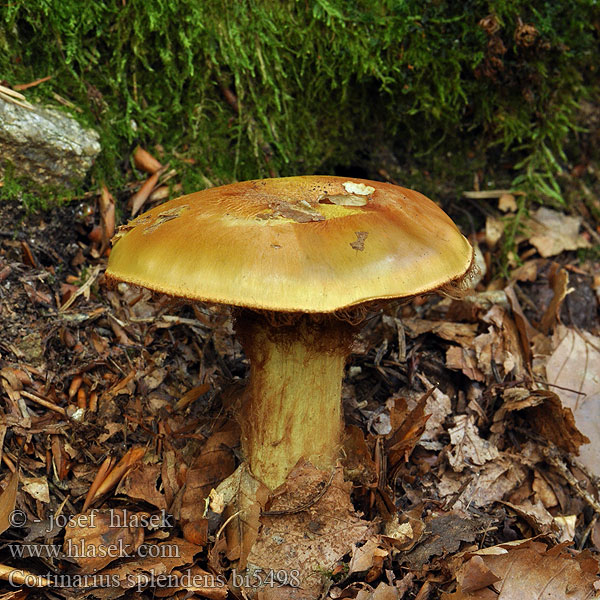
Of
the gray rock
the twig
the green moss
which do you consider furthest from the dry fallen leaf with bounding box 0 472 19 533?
the twig

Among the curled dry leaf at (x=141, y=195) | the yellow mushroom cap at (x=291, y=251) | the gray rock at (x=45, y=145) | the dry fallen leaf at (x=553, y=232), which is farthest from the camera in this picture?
the dry fallen leaf at (x=553, y=232)

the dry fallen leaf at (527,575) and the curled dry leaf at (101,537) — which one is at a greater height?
the dry fallen leaf at (527,575)

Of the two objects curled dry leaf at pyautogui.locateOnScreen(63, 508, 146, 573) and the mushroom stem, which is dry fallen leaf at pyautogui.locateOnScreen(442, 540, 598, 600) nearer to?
the mushroom stem

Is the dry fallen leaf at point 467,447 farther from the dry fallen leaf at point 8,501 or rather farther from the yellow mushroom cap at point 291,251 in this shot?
the dry fallen leaf at point 8,501

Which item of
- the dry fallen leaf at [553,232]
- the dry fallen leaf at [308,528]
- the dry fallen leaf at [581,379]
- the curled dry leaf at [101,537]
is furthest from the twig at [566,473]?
the curled dry leaf at [101,537]

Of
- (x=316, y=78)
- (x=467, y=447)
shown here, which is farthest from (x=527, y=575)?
(x=316, y=78)

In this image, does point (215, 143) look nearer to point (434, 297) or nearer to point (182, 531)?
point (434, 297)

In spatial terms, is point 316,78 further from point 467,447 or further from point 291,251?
point 467,447
